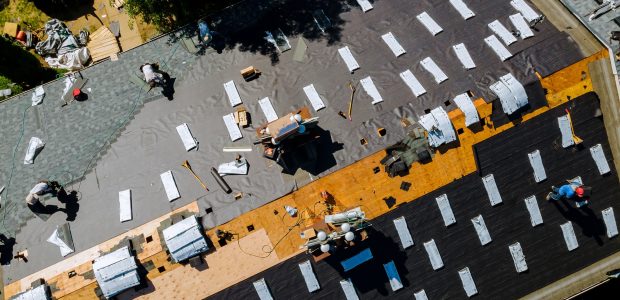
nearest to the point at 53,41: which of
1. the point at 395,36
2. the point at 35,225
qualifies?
the point at 35,225

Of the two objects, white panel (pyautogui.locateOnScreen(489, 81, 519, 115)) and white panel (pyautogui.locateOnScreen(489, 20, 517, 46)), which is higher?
white panel (pyautogui.locateOnScreen(489, 20, 517, 46))

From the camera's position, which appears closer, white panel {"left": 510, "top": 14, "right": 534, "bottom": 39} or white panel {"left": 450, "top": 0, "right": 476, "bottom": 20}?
white panel {"left": 510, "top": 14, "right": 534, "bottom": 39}

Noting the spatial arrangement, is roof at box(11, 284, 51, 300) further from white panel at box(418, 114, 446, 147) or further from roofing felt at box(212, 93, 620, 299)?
white panel at box(418, 114, 446, 147)

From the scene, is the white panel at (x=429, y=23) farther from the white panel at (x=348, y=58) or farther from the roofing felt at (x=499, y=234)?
the roofing felt at (x=499, y=234)

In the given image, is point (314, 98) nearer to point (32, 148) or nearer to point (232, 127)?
point (232, 127)

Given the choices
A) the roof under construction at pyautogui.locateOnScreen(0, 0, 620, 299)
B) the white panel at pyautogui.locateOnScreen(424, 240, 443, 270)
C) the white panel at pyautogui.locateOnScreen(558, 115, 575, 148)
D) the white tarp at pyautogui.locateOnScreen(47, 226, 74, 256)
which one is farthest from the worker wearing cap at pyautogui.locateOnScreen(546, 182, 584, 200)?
the white tarp at pyautogui.locateOnScreen(47, 226, 74, 256)

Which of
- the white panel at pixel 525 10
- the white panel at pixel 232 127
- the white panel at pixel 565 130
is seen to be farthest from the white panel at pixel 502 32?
the white panel at pixel 232 127

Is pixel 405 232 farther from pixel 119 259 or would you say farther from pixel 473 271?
pixel 119 259
